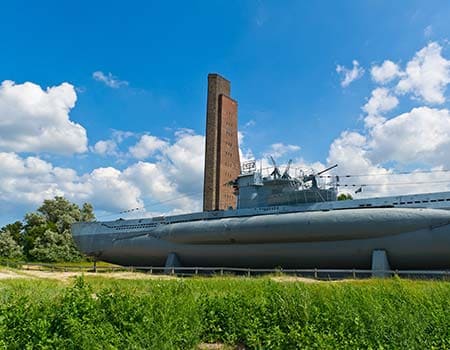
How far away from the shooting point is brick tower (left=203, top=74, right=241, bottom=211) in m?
45.2

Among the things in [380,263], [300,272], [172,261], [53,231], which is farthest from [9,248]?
[380,263]

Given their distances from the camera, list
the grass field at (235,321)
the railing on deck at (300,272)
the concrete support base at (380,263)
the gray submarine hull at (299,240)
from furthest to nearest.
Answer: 1. the gray submarine hull at (299,240)
2. the concrete support base at (380,263)
3. the railing on deck at (300,272)
4. the grass field at (235,321)

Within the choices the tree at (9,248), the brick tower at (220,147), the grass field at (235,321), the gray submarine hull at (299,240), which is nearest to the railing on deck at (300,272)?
the gray submarine hull at (299,240)

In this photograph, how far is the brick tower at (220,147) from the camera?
45.2 meters

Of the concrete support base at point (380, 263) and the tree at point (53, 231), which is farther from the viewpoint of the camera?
the tree at point (53, 231)

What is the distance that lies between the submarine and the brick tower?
1617 cm

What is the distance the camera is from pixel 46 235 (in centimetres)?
4262

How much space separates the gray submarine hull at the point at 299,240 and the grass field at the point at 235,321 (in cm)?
1064

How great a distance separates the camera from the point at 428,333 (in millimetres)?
6043

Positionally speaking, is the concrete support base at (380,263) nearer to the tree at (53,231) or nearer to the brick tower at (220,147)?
the brick tower at (220,147)

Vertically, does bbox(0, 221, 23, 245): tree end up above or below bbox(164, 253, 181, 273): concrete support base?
above

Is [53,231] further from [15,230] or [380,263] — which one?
[380,263]

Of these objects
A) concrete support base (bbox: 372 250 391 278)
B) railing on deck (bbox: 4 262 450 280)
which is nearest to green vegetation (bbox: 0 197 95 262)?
railing on deck (bbox: 4 262 450 280)

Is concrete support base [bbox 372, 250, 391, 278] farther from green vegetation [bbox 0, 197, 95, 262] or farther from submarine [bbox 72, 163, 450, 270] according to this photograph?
green vegetation [bbox 0, 197, 95, 262]
